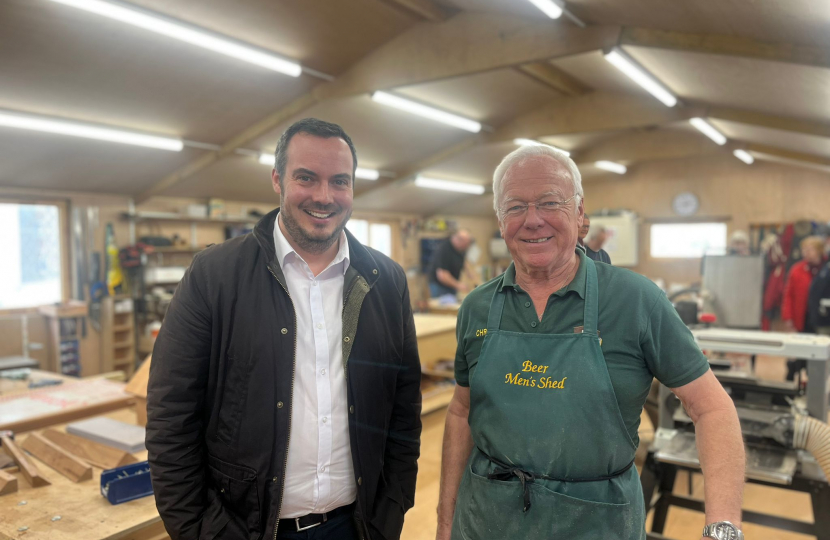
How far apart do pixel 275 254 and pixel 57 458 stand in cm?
136

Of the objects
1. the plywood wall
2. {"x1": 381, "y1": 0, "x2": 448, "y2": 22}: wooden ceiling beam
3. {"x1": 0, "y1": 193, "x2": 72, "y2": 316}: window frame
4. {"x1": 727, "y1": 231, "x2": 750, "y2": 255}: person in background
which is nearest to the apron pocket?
{"x1": 381, "y1": 0, "x2": 448, "y2": 22}: wooden ceiling beam

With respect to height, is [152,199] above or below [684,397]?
above

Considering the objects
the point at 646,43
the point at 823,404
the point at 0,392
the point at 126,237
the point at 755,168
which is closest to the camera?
the point at 823,404

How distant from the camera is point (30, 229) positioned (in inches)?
276

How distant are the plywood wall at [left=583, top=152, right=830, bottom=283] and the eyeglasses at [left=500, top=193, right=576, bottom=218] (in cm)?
1154

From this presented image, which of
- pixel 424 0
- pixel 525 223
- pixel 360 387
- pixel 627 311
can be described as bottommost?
pixel 360 387

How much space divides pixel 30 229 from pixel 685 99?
335 inches

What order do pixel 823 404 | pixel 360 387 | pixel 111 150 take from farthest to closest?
1. pixel 111 150
2. pixel 823 404
3. pixel 360 387

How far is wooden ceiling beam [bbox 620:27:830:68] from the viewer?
362cm

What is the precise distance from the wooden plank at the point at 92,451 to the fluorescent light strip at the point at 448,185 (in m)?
8.55

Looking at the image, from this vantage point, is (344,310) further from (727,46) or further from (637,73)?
(637,73)

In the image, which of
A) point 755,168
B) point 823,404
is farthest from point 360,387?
point 755,168

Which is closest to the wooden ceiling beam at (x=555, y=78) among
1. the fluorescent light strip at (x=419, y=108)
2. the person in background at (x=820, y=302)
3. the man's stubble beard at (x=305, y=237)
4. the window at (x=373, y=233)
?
the fluorescent light strip at (x=419, y=108)

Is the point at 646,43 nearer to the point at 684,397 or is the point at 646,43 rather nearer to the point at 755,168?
the point at 684,397
